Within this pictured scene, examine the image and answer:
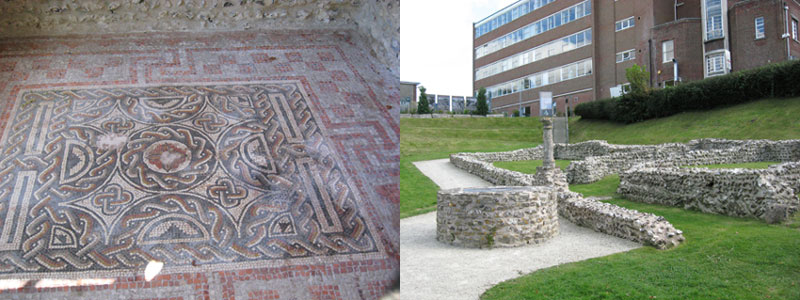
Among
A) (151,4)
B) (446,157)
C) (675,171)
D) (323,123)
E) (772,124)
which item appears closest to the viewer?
(323,123)

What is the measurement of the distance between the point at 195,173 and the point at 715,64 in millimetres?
19775

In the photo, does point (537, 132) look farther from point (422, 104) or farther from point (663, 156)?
point (663, 156)

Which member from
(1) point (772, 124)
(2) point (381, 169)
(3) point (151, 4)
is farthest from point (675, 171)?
(3) point (151, 4)

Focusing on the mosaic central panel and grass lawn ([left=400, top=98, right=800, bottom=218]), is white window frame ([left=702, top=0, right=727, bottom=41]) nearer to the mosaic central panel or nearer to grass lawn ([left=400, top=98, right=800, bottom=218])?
grass lawn ([left=400, top=98, right=800, bottom=218])

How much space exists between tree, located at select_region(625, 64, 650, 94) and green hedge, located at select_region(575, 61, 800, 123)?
0.19 meters

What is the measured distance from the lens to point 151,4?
19.1 feet

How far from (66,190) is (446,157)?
1456 cm

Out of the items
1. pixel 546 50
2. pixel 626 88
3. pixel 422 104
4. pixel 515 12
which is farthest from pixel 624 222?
pixel 422 104

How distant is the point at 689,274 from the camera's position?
4.62 metres

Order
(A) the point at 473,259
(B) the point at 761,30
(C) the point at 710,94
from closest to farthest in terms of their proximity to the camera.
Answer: (A) the point at 473,259 < (C) the point at 710,94 < (B) the point at 761,30

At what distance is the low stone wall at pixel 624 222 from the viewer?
5.91m

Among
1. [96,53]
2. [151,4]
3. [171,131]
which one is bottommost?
[171,131]

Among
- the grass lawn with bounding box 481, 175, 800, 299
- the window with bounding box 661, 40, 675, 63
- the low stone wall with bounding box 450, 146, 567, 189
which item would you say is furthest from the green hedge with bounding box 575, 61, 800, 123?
the grass lawn with bounding box 481, 175, 800, 299

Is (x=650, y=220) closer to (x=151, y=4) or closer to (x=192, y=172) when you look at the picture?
(x=192, y=172)
